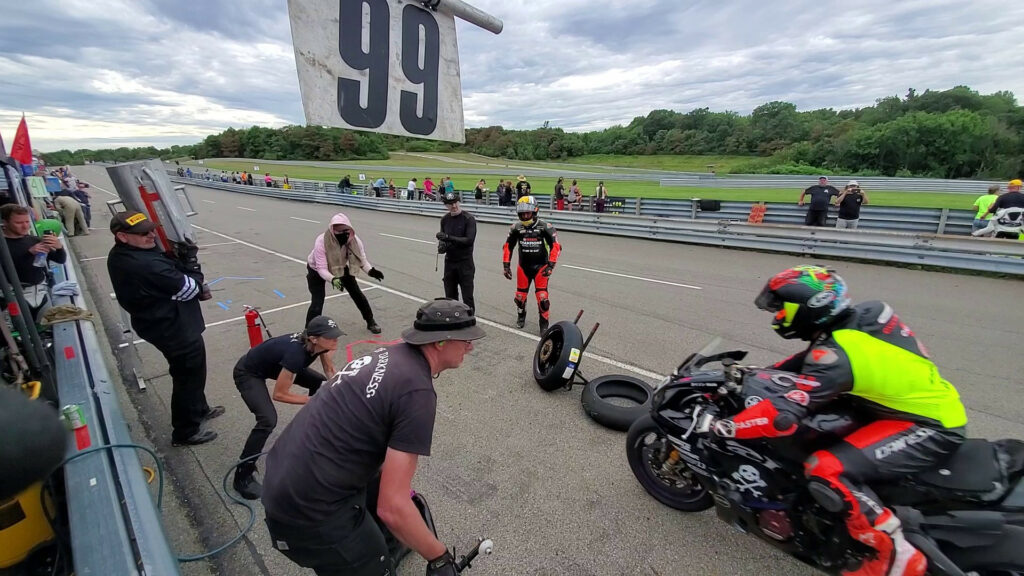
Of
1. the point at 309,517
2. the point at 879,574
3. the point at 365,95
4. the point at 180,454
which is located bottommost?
the point at 180,454

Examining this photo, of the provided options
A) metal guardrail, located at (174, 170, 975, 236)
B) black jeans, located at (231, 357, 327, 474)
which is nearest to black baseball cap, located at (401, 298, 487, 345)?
black jeans, located at (231, 357, 327, 474)

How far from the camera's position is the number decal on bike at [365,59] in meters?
1.77

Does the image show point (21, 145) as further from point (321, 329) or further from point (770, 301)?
point (770, 301)

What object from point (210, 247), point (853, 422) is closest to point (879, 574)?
point (853, 422)

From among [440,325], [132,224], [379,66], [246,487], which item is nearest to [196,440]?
[246,487]

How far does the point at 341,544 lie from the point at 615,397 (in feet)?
10.8

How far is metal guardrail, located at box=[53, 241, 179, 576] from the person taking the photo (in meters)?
1.63

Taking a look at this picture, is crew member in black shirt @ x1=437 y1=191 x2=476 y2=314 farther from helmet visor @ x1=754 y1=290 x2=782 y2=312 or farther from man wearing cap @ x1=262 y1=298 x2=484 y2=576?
man wearing cap @ x1=262 y1=298 x2=484 y2=576

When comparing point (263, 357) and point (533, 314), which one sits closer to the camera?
point (263, 357)

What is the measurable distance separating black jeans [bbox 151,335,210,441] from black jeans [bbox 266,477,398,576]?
262cm

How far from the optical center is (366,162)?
235 feet

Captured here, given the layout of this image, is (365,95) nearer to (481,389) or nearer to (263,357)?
(263,357)

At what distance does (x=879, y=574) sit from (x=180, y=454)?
496cm

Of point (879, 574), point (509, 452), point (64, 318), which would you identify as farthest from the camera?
point (64, 318)
